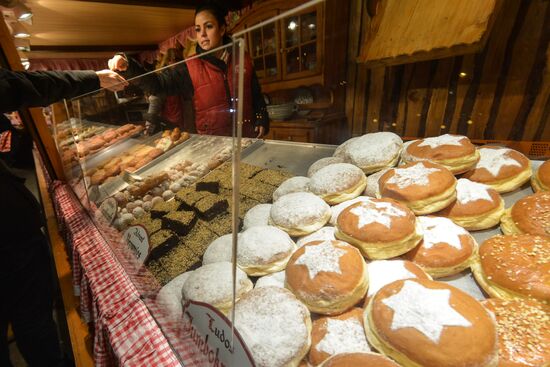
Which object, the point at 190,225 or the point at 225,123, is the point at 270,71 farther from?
the point at 190,225

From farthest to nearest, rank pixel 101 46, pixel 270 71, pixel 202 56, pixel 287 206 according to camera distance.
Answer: pixel 101 46
pixel 270 71
pixel 287 206
pixel 202 56

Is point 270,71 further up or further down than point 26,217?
further up

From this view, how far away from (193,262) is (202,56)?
37.4 inches

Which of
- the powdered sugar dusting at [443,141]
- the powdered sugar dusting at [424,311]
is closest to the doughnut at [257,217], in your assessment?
the powdered sugar dusting at [424,311]

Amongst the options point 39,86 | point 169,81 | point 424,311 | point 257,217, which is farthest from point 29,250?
point 424,311

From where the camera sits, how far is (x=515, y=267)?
2.83 ft

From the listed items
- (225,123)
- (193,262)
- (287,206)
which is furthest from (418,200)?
(193,262)

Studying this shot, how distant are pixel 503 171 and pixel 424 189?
522 millimetres

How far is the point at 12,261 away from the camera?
2.13m

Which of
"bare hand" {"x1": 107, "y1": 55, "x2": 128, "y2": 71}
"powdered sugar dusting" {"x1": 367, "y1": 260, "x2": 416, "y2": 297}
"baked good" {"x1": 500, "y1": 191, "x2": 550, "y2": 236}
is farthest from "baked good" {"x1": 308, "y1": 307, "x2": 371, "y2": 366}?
"bare hand" {"x1": 107, "y1": 55, "x2": 128, "y2": 71}

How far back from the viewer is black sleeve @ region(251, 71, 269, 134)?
1426 millimetres

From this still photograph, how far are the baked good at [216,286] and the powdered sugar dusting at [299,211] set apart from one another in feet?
1.11

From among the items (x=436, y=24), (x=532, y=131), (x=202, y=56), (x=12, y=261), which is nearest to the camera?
(x=202, y=56)

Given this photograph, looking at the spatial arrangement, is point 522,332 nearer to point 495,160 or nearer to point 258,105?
point 495,160
